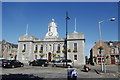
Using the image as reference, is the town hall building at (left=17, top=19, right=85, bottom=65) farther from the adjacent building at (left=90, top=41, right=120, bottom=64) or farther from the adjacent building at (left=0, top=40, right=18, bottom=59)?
the adjacent building at (left=0, top=40, right=18, bottom=59)

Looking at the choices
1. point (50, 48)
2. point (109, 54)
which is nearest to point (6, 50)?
point (50, 48)

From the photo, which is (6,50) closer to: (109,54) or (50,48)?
(50,48)

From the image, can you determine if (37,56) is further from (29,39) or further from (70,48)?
(70,48)

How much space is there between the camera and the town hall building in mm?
36250

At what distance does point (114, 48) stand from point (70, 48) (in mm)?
16015

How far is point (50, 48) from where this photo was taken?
39156mm

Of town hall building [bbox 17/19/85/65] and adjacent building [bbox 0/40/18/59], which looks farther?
adjacent building [bbox 0/40/18/59]

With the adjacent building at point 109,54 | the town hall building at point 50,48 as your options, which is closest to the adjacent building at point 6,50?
the town hall building at point 50,48

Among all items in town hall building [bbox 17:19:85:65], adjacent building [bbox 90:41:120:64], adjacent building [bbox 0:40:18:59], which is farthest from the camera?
adjacent building [bbox 0:40:18:59]

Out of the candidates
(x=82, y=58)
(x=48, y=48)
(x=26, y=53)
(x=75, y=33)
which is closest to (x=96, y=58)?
(x=82, y=58)

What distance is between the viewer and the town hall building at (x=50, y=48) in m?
36.2

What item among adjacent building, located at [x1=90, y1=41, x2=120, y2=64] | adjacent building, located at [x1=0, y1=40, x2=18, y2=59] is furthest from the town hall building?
adjacent building, located at [x1=0, y1=40, x2=18, y2=59]

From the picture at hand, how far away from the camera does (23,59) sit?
3953cm

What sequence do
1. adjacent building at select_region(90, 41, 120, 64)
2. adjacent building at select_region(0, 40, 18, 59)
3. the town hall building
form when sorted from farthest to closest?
adjacent building at select_region(0, 40, 18, 59) → adjacent building at select_region(90, 41, 120, 64) → the town hall building
